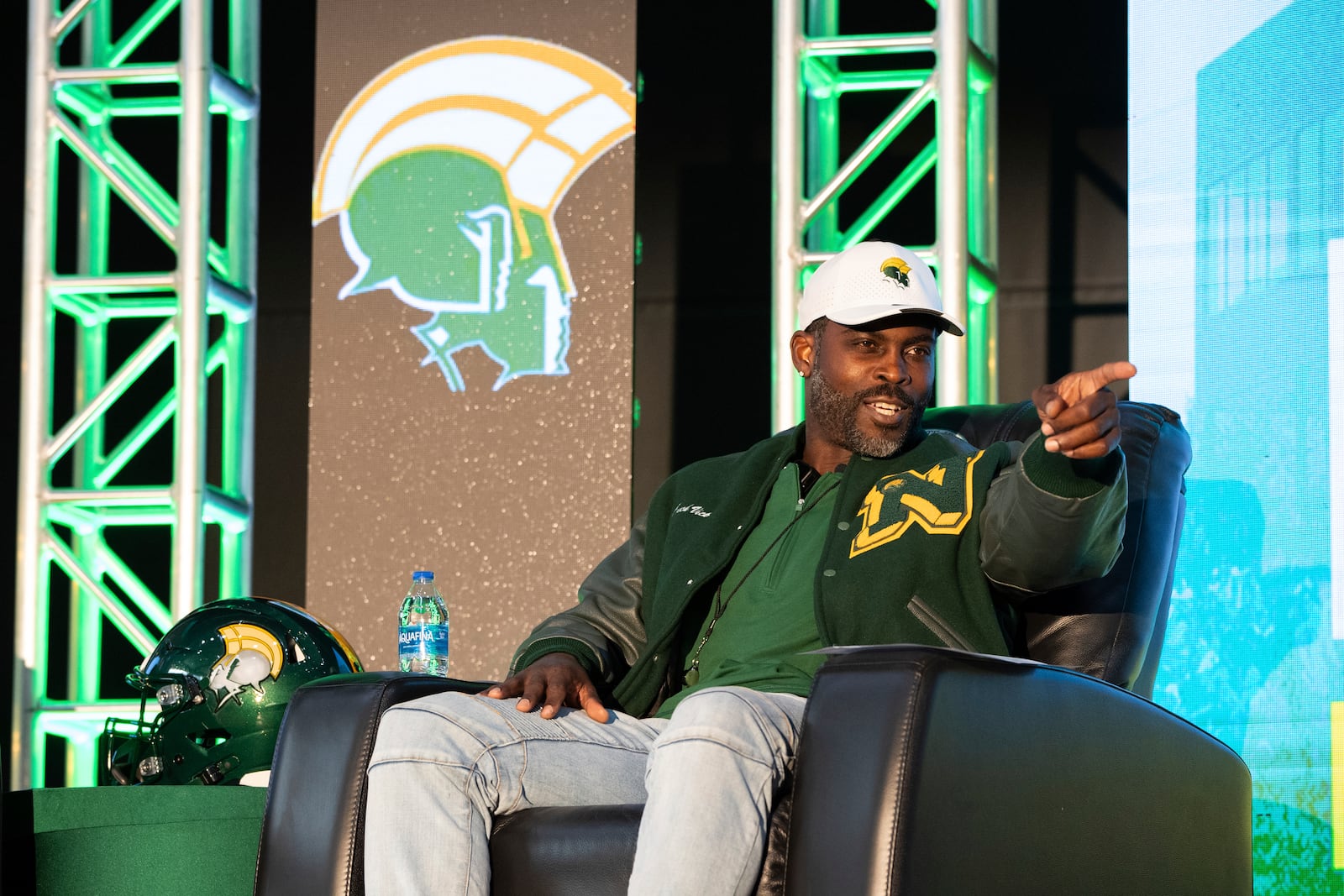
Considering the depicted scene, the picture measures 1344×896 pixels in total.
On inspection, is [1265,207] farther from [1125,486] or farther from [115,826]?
[115,826]

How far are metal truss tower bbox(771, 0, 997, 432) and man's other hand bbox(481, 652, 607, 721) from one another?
4.00ft

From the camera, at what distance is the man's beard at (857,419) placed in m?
2.32

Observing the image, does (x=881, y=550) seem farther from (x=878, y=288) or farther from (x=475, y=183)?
(x=475, y=183)

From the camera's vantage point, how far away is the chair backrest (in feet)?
6.94

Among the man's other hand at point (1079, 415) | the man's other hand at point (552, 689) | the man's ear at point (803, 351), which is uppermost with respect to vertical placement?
the man's ear at point (803, 351)

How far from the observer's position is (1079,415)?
1745mm

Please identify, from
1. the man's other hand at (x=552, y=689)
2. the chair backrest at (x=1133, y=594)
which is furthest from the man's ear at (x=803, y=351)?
the man's other hand at (x=552, y=689)

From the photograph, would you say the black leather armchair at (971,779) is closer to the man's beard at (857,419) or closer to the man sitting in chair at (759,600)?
the man sitting in chair at (759,600)

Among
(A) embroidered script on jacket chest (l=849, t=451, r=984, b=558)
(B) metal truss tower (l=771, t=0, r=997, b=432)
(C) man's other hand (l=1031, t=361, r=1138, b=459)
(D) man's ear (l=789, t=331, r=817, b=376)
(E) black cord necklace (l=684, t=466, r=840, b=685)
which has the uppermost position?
(B) metal truss tower (l=771, t=0, r=997, b=432)

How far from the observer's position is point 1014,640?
7.04 feet

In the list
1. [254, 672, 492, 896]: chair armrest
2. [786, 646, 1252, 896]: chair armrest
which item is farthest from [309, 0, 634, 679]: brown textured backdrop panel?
[786, 646, 1252, 896]: chair armrest

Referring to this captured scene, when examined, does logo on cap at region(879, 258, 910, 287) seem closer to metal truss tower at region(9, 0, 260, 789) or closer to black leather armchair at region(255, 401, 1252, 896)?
black leather armchair at region(255, 401, 1252, 896)

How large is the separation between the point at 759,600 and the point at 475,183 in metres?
1.79

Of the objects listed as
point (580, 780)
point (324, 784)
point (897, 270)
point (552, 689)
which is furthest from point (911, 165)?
point (324, 784)
